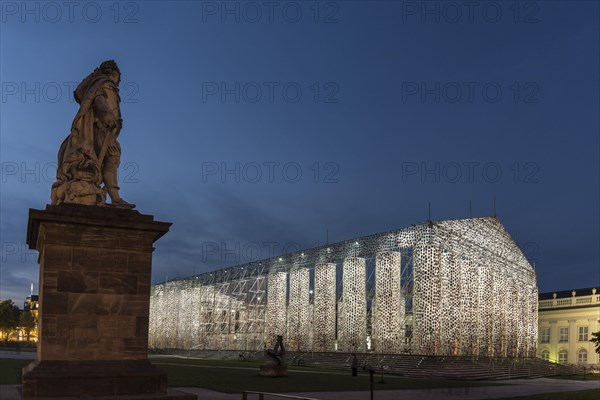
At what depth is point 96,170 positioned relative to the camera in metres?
10.4

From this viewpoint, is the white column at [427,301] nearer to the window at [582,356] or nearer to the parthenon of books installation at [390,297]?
the parthenon of books installation at [390,297]

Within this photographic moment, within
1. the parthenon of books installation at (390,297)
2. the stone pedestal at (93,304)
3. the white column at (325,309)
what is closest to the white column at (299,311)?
the parthenon of books installation at (390,297)

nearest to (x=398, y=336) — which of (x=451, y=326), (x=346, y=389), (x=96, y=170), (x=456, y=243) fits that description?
(x=451, y=326)

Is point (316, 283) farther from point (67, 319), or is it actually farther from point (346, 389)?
point (67, 319)

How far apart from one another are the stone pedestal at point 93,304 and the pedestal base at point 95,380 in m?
0.01

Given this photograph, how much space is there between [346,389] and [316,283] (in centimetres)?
2828

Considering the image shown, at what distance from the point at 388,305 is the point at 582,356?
42.8m

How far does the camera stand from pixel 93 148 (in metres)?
10.6

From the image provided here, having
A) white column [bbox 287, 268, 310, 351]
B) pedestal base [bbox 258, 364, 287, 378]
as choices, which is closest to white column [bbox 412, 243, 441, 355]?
white column [bbox 287, 268, 310, 351]

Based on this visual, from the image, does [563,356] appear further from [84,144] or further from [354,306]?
[84,144]

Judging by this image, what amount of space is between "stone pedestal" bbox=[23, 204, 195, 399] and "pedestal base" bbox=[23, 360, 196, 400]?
0.04ft

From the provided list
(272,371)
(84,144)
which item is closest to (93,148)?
(84,144)

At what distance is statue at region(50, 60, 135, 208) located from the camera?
1029 centimetres

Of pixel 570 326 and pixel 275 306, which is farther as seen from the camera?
pixel 570 326
